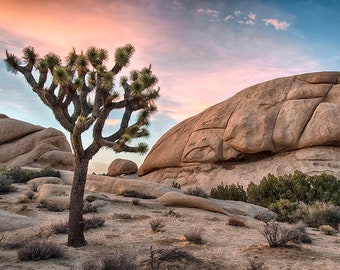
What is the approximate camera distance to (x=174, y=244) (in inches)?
387

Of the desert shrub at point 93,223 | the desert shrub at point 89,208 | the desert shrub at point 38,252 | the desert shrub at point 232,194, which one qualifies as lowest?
the desert shrub at point 38,252

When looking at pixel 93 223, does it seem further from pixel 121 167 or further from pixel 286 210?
pixel 121 167

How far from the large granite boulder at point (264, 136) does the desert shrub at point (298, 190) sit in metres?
5.30

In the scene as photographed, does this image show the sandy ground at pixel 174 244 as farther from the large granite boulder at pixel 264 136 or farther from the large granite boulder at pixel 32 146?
the large granite boulder at pixel 32 146

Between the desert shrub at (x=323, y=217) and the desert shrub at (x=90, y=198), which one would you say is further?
the desert shrub at (x=90, y=198)

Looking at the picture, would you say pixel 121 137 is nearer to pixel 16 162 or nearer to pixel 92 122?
pixel 92 122

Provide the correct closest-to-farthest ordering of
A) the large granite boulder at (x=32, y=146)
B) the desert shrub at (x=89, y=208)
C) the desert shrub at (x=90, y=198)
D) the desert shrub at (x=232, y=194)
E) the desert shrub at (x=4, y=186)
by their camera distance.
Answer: the desert shrub at (x=89, y=208) → the desert shrub at (x=90, y=198) → the desert shrub at (x=4, y=186) → the desert shrub at (x=232, y=194) → the large granite boulder at (x=32, y=146)

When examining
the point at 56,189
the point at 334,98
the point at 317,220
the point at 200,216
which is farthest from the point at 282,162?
the point at 56,189

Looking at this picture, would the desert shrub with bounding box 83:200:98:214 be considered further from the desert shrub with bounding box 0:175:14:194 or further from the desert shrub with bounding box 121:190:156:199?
the desert shrub with bounding box 0:175:14:194

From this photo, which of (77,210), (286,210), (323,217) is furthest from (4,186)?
(323,217)

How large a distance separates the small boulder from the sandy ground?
80.6ft

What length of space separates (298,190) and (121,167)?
24266 mm

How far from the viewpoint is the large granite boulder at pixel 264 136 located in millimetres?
27531

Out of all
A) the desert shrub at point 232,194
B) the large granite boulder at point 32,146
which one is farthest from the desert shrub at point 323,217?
the large granite boulder at point 32,146
